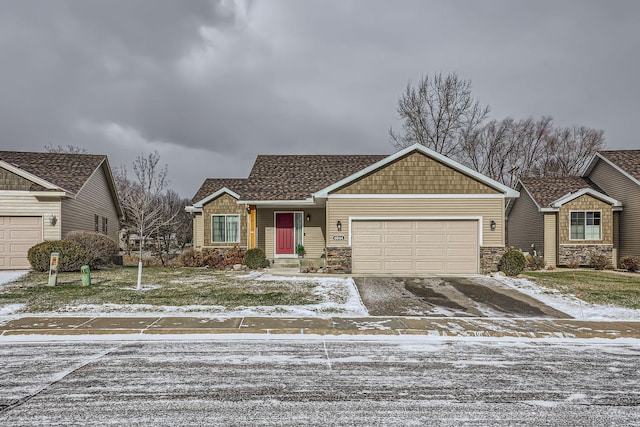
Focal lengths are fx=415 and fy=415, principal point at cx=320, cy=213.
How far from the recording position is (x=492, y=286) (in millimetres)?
12594

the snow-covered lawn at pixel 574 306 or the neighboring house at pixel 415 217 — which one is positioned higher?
the neighboring house at pixel 415 217

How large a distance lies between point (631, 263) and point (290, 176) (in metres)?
15.6

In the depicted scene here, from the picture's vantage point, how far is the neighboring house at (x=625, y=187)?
18.8 metres

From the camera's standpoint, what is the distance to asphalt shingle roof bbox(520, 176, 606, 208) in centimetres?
2077

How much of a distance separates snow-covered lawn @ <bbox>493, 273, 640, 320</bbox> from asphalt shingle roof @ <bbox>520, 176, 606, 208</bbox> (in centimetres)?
958

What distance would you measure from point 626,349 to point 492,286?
590 cm

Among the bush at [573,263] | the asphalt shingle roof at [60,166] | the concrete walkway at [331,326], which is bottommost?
the bush at [573,263]

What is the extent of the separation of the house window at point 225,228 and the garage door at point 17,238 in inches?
283

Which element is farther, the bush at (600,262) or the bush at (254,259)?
the bush at (600,262)

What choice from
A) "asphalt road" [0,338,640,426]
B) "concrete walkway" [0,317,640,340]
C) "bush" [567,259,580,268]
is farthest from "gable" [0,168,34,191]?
"bush" [567,259,580,268]

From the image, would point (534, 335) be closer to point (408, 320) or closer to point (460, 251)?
point (408, 320)

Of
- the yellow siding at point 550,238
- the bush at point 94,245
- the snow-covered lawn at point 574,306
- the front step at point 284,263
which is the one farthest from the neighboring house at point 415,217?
the bush at point 94,245

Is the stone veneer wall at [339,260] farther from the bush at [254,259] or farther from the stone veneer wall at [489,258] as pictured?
the stone veneer wall at [489,258]

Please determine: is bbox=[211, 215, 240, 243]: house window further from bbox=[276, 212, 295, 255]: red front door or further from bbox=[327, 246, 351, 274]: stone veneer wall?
bbox=[327, 246, 351, 274]: stone veneer wall
